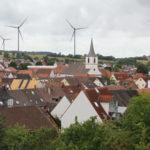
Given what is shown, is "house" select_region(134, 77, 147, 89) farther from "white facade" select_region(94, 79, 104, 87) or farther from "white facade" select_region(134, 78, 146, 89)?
"white facade" select_region(94, 79, 104, 87)

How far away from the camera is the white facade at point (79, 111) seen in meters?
48.4

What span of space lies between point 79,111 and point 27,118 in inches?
250

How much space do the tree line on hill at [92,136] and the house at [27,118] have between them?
943 centimetres

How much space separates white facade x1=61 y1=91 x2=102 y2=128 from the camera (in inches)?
1905

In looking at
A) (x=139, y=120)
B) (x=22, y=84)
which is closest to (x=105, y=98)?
(x=139, y=120)

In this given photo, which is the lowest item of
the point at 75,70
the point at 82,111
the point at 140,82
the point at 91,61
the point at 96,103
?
the point at 82,111

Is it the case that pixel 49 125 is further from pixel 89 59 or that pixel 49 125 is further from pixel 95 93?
pixel 89 59

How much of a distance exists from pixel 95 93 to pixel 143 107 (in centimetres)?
1906

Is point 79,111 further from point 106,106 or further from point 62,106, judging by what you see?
point 62,106

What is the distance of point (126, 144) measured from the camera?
28047mm

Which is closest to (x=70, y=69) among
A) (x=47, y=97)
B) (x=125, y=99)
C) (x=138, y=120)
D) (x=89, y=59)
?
(x=89, y=59)

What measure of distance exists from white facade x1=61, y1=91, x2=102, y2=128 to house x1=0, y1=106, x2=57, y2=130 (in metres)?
4.02

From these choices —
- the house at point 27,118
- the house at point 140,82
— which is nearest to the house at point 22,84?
the house at point 140,82

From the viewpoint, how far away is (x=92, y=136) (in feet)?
88.3
